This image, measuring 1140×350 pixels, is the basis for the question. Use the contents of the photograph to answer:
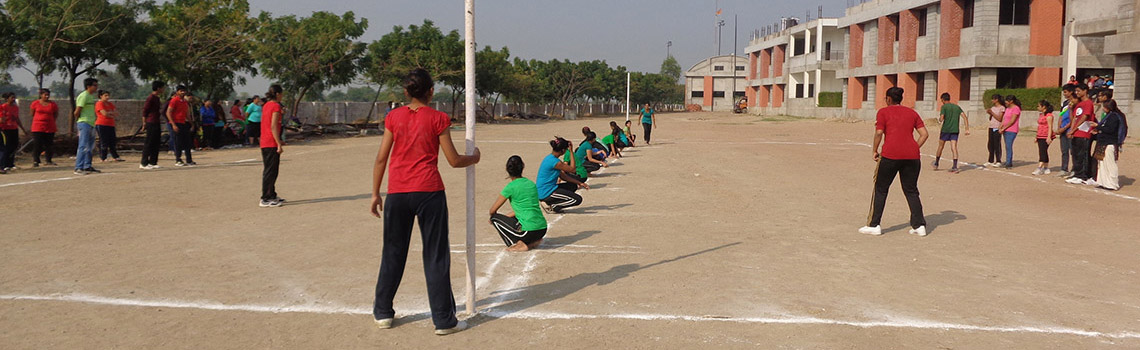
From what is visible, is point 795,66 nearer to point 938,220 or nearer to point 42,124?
point 42,124

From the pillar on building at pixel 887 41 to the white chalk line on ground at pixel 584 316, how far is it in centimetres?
4540

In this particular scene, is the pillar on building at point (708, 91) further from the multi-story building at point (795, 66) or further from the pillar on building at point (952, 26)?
the pillar on building at point (952, 26)

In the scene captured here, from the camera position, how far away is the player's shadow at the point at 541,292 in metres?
5.57

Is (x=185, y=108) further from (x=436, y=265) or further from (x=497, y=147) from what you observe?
(x=436, y=265)

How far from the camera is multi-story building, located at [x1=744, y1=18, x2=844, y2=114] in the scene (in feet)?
204

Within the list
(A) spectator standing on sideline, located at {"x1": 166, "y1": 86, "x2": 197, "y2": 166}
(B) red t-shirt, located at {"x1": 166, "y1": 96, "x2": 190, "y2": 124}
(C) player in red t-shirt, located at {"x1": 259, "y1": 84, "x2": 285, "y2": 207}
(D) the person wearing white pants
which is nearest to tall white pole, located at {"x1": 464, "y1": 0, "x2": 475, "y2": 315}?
(C) player in red t-shirt, located at {"x1": 259, "y1": 84, "x2": 285, "y2": 207}

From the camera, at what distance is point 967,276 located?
679 cm

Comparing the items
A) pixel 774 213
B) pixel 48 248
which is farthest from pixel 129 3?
pixel 774 213

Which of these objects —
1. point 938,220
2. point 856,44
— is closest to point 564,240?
point 938,220

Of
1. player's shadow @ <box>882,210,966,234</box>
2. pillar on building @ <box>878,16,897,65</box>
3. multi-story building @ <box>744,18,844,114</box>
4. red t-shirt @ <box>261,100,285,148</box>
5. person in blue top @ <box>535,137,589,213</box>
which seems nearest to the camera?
player's shadow @ <box>882,210,966,234</box>

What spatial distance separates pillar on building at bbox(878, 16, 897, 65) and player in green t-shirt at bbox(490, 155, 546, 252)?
44028 mm

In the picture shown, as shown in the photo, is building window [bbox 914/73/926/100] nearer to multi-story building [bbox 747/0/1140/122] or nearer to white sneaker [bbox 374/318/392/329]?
multi-story building [bbox 747/0/1140/122]

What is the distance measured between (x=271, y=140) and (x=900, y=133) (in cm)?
759

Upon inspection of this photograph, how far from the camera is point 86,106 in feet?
48.8
